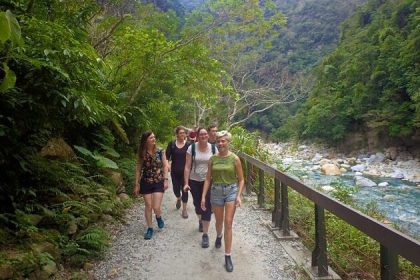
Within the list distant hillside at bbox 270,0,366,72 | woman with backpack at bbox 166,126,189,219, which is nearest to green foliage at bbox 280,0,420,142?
distant hillside at bbox 270,0,366,72

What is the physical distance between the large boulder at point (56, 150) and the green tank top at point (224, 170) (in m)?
2.50

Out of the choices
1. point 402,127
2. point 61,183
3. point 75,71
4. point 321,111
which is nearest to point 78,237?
point 61,183

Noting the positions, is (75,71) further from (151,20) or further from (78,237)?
(151,20)

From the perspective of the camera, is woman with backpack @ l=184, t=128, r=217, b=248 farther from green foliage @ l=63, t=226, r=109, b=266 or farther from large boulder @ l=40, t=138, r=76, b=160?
large boulder @ l=40, t=138, r=76, b=160

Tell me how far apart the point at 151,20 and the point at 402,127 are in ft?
84.6

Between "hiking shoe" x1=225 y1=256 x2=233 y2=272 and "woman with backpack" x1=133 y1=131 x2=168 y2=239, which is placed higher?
"woman with backpack" x1=133 y1=131 x2=168 y2=239

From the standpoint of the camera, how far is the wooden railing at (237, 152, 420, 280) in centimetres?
258

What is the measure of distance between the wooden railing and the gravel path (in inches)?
13.2

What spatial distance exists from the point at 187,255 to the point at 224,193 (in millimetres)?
1082

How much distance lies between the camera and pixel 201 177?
214 inches

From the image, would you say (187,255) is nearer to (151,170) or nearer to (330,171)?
(151,170)

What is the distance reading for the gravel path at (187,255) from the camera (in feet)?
14.3

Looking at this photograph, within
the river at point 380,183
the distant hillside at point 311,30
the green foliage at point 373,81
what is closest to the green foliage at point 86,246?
the river at point 380,183

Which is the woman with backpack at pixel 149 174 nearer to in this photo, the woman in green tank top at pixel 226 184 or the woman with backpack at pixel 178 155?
the woman with backpack at pixel 178 155
